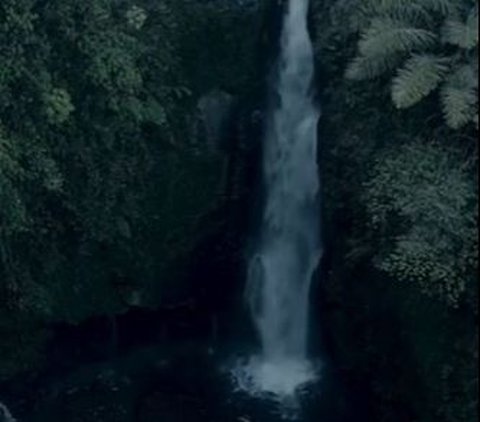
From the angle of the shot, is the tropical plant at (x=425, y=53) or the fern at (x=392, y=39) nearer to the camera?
the tropical plant at (x=425, y=53)

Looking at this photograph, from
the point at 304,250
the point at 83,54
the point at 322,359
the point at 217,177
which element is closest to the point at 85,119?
the point at 83,54

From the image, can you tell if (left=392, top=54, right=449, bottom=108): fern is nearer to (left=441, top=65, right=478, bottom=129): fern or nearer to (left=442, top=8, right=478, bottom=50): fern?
(left=441, top=65, right=478, bottom=129): fern

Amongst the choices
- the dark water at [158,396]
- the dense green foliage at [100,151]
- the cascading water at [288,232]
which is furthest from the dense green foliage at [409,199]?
the dense green foliage at [100,151]

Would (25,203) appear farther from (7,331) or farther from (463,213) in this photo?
(463,213)

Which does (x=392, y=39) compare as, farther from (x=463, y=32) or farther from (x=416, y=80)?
(x=463, y=32)

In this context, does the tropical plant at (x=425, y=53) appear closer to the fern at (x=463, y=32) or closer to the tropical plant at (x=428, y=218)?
the fern at (x=463, y=32)

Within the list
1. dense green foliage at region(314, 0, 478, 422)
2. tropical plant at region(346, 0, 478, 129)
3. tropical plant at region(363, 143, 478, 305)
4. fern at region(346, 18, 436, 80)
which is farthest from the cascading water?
tropical plant at region(363, 143, 478, 305)
